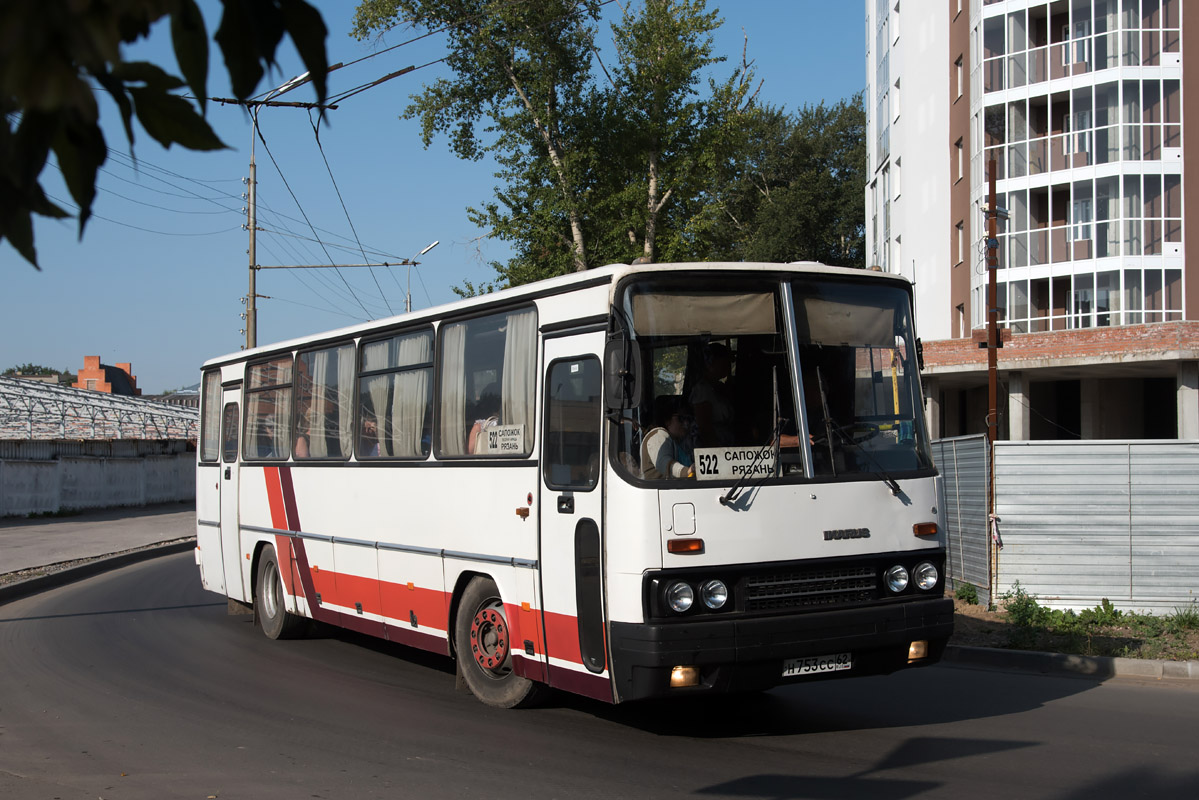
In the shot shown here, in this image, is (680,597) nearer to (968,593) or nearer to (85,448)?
(968,593)

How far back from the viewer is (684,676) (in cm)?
707

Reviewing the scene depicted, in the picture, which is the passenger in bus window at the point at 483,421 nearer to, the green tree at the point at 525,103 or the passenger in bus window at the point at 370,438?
the passenger in bus window at the point at 370,438

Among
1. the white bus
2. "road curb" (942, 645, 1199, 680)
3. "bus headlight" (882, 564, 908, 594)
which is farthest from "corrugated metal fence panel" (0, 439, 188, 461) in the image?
"bus headlight" (882, 564, 908, 594)

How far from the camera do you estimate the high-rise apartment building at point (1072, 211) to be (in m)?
37.9

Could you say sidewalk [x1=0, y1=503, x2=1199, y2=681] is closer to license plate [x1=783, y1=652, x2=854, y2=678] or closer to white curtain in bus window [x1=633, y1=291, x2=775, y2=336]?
license plate [x1=783, y1=652, x2=854, y2=678]

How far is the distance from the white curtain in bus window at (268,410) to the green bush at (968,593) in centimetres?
847

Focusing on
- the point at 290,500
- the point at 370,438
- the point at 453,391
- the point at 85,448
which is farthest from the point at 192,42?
the point at 85,448

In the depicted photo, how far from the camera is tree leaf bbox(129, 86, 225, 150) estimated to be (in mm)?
2078

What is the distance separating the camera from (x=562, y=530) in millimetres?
7906

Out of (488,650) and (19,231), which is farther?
(488,650)

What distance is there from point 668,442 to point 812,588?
1.35m

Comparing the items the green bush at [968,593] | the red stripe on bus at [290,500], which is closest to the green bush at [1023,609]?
the green bush at [968,593]

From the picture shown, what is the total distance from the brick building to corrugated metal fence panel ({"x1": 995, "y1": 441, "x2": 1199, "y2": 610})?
76544mm

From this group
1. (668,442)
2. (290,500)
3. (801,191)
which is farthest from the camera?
(801,191)
